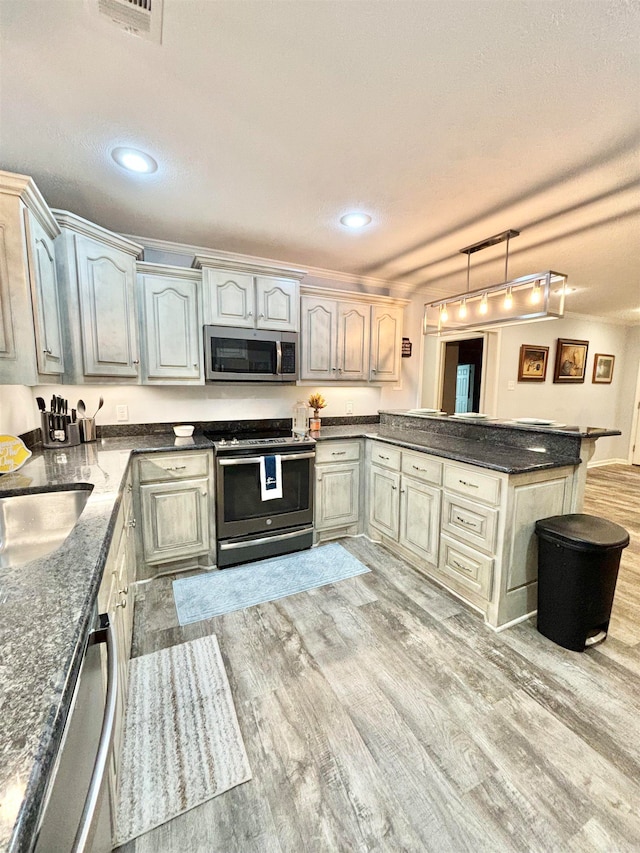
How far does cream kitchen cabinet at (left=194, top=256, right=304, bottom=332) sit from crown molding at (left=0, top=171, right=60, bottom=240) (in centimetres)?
97

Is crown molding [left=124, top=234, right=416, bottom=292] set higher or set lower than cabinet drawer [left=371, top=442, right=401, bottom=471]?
higher

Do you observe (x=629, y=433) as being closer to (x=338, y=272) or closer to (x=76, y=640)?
(x=338, y=272)

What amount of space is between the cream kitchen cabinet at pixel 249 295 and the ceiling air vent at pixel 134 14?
5.07 ft

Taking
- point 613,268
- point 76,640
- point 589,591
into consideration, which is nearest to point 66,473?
point 76,640

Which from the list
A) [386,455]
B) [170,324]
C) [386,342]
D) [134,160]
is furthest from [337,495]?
[134,160]

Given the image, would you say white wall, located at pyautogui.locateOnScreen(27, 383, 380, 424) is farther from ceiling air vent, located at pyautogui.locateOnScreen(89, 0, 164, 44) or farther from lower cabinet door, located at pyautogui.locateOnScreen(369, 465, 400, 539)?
ceiling air vent, located at pyautogui.locateOnScreen(89, 0, 164, 44)

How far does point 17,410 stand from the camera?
2.13 meters

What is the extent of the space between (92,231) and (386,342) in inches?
99.8

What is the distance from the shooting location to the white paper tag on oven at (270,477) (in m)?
2.70

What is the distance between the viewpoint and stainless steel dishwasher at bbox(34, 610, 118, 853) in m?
0.50

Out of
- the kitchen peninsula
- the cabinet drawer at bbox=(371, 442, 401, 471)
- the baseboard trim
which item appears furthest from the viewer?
the baseboard trim

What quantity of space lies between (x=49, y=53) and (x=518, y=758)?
3072 millimetres

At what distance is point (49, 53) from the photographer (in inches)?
48.8

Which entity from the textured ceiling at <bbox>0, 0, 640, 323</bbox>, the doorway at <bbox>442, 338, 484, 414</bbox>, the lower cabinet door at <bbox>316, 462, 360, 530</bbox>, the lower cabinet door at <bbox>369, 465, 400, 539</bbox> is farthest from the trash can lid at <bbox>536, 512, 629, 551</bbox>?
the doorway at <bbox>442, 338, 484, 414</bbox>
